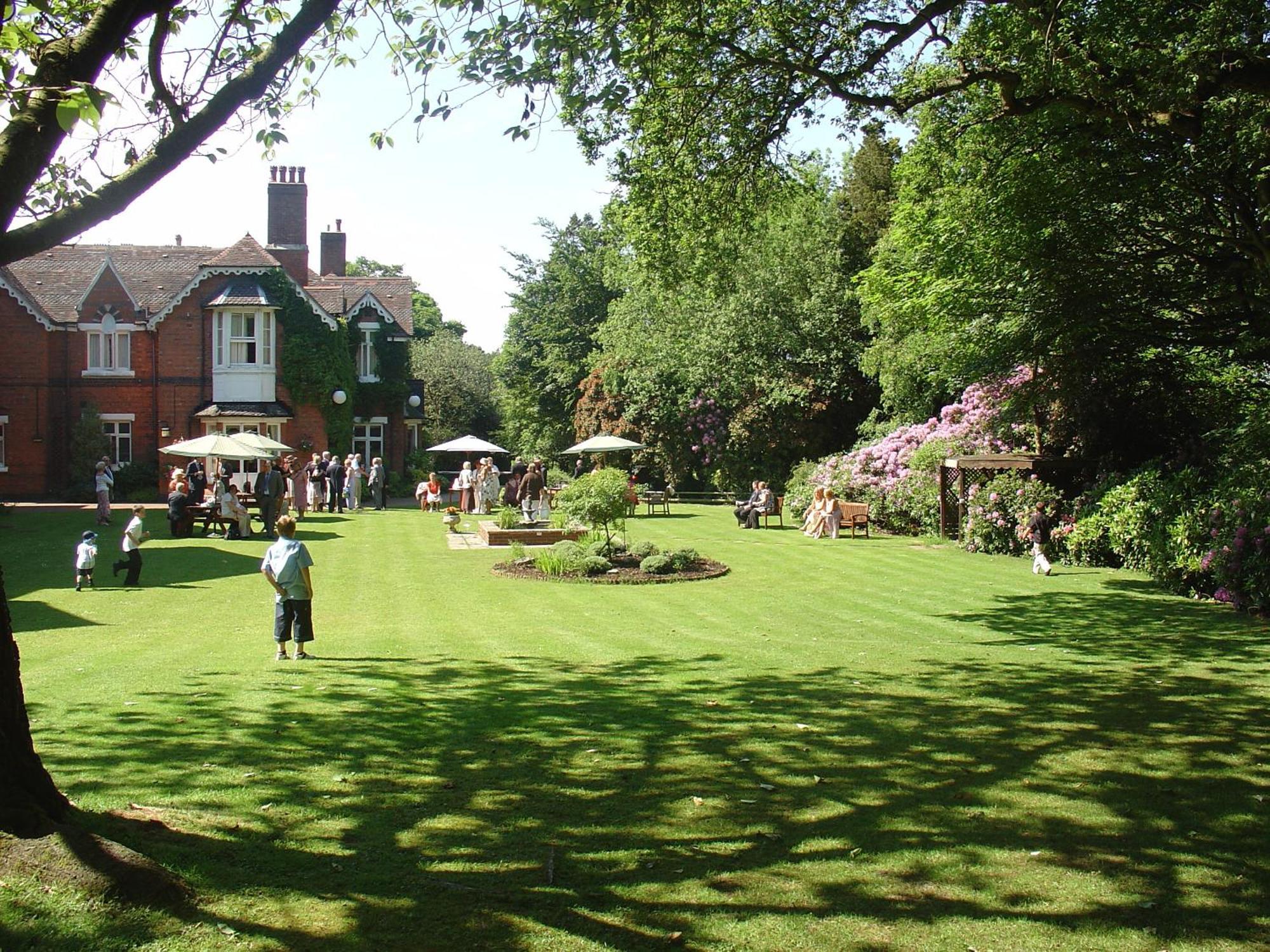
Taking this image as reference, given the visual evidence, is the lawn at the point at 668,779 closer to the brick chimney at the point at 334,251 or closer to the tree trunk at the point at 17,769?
the tree trunk at the point at 17,769

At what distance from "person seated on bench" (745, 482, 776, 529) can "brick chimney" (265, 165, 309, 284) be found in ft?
72.3

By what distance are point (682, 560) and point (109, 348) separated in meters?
28.4

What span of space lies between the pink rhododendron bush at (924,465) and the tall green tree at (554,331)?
73.3ft

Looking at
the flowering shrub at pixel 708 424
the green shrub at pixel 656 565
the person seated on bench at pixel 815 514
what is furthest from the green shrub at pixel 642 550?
the flowering shrub at pixel 708 424

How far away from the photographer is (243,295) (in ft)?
125

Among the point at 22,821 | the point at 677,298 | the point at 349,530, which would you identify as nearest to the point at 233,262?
the point at 349,530

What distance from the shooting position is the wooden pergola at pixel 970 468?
22188 mm

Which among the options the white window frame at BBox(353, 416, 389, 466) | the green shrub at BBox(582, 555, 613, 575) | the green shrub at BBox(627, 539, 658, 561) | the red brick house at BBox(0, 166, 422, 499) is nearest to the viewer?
the green shrub at BBox(582, 555, 613, 575)

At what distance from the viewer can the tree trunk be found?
457cm

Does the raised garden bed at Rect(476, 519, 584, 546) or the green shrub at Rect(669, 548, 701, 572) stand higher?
the raised garden bed at Rect(476, 519, 584, 546)

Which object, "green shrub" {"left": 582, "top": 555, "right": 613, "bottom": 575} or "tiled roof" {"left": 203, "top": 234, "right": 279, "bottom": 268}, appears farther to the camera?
"tiled roof" {"left": 203, "top": 234, "right": 279, "bottom": 268}

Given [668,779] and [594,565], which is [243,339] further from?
[668,779]

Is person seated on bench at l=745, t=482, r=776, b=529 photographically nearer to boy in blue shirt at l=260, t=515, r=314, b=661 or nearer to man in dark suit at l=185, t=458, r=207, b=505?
man in dark suit at l=185, t=458, r=207, b=505

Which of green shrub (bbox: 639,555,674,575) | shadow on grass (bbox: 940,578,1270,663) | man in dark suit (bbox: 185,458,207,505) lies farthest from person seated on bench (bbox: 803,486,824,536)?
man in dark suit (bbox: 185,458,207,505)
